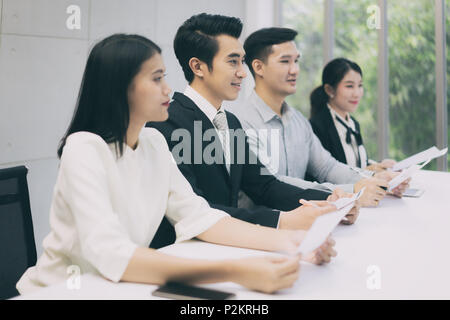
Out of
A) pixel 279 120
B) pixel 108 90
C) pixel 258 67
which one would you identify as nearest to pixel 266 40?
pixel 258 67

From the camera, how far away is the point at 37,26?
2645mm

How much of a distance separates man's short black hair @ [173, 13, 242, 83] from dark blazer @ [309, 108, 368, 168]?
130 cm

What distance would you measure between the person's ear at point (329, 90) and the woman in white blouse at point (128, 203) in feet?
7.01

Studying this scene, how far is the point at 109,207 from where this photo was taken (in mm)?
1022

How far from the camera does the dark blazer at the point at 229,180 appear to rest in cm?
160

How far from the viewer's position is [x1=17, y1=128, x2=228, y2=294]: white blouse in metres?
0.97

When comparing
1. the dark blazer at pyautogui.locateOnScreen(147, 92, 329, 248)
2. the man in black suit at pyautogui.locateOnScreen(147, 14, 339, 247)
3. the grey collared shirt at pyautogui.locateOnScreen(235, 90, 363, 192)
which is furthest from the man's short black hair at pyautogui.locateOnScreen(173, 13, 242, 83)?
the grey collared shirt at pyautogui.locateOnScreen(235, 90, 363, 192)

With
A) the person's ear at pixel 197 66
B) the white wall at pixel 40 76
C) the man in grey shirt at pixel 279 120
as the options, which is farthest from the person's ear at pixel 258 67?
the white wall at pixel 40 76

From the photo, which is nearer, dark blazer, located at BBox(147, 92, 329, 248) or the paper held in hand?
the paper held in hand

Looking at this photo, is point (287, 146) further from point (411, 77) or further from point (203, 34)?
point (411, 77)

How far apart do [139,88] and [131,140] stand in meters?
0.16

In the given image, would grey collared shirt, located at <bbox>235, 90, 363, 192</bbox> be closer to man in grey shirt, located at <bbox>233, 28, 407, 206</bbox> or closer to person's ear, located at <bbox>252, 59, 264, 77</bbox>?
man in grey shirt, located at <bbox>233, 28, 407, 206</bbox>
